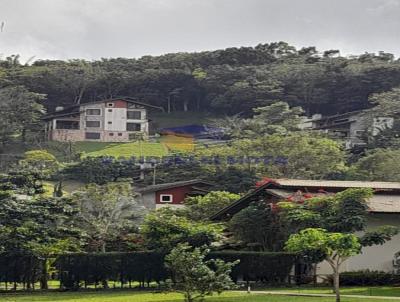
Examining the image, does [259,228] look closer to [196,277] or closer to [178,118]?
[196,277]

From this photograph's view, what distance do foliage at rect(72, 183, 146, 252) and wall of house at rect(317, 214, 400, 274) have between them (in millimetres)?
11067

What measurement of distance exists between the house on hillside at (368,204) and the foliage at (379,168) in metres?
17.8

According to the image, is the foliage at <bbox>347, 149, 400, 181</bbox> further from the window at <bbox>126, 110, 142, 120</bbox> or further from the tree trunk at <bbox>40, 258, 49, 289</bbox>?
the window at <bbox>126, 110, 142, 120</bbox>

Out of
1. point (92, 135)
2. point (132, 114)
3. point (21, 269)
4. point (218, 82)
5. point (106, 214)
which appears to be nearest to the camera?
point (21, 269)

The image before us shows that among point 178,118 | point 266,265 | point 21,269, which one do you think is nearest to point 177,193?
point 21,269

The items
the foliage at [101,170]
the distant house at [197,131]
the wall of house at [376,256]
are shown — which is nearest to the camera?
the wall of house at [376,256]

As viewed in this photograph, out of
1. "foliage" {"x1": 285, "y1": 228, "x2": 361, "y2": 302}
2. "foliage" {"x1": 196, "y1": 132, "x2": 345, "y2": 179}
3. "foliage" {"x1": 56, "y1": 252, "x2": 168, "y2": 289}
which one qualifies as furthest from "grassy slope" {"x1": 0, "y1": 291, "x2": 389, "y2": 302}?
"foliage" {"x1": 196, "y1": 132, "x2": 345, "y2": 179}

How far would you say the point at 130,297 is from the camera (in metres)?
25.8

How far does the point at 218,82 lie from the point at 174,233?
7447 centimetres

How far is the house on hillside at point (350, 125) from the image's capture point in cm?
7819

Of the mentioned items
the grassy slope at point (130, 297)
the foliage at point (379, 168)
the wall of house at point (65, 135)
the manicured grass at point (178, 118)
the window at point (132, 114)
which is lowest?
the grassy slope at point (130, 297)

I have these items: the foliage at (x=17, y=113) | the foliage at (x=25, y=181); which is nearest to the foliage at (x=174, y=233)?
the foliage at (x=25, y=181)

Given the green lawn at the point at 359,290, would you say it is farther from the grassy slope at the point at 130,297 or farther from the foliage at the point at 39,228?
the foliage at the point at 39,228

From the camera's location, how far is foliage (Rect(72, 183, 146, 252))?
37.2 m
